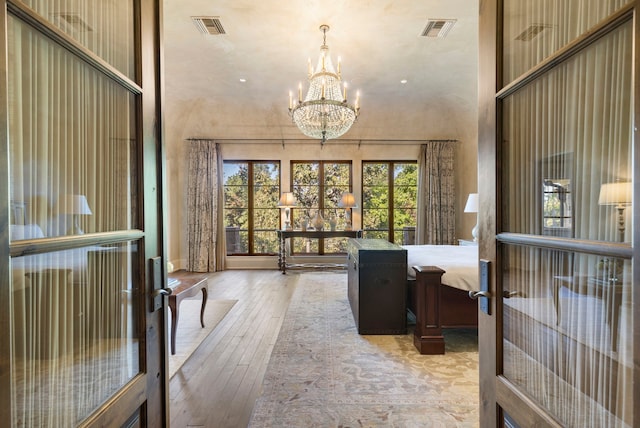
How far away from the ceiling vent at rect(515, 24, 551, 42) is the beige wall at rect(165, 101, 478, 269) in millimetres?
5389

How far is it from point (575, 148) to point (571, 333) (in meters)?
0.44

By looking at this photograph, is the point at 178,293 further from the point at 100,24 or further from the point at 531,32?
the point at 531,32

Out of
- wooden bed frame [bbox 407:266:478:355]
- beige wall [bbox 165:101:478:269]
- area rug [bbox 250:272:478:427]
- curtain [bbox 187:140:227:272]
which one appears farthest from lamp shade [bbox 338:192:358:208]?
wooden bed frame [bbox 407:266:478:355]

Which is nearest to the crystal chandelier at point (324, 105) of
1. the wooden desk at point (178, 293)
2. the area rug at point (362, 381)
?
the wooden desk at point (178, 293)

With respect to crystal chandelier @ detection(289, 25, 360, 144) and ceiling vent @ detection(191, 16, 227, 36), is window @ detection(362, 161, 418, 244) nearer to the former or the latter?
crystal chandelier @ detection(289, 25, 360, 144)

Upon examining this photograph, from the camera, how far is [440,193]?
601 centimetres

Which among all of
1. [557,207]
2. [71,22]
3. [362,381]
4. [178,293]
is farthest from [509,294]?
[178,293]

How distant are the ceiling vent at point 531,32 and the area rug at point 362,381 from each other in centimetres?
185

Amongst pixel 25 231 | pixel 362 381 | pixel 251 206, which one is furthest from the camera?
pixel 251 206

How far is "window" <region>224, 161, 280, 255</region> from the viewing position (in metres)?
6.34

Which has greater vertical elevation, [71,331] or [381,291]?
[71,331]

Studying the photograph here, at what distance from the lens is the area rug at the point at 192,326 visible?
8.09 ft

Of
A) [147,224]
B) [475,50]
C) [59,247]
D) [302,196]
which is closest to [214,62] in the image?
[302,196]

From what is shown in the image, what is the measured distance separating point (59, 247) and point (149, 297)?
38 cm
